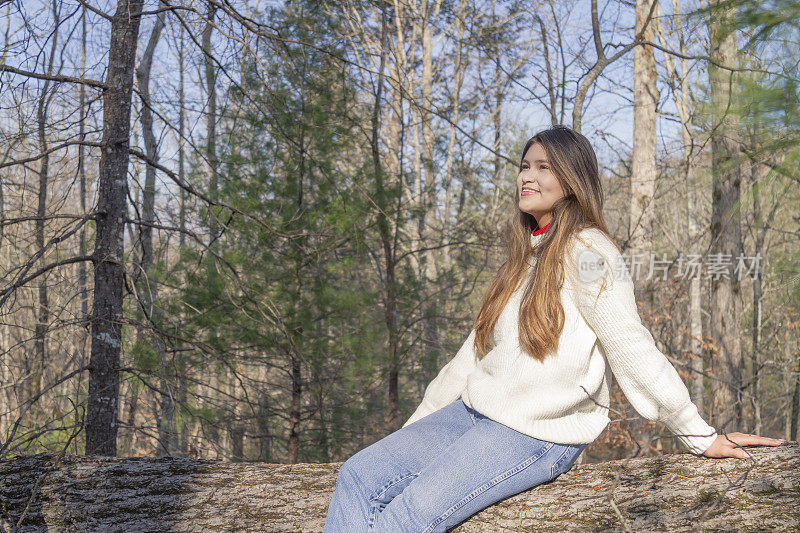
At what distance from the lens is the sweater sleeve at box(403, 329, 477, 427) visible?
7.28 ft

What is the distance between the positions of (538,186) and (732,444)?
1.01m

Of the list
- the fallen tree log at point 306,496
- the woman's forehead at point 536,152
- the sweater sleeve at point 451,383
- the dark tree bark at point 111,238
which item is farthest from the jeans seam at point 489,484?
the dark tree bark at point 111,238

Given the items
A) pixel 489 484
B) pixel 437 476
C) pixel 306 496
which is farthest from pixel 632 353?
pixel 306 496

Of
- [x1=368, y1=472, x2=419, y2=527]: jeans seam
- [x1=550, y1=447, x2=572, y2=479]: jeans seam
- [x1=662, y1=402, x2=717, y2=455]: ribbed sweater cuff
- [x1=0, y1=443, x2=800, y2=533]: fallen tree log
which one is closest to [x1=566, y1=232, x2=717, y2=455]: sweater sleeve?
[x1=662, y1=402, x2=717, y2=455]: ribbed sweater cuff

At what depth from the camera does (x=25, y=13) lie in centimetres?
278

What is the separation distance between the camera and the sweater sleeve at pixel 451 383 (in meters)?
2.22

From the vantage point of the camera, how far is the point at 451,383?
2232 millimetres

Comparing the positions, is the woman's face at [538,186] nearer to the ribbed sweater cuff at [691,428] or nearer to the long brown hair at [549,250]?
the long brown hair at [549,250]

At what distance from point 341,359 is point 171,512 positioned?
4537mm

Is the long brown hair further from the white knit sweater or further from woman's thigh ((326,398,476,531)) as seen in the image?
woman's thigh ((326,398,476,531))

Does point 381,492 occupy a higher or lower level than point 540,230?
lower

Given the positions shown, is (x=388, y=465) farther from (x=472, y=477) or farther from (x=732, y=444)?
(x=732, y=444)

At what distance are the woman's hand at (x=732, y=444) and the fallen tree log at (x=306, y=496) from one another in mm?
29

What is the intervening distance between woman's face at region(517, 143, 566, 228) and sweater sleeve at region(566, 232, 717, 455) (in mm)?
306
